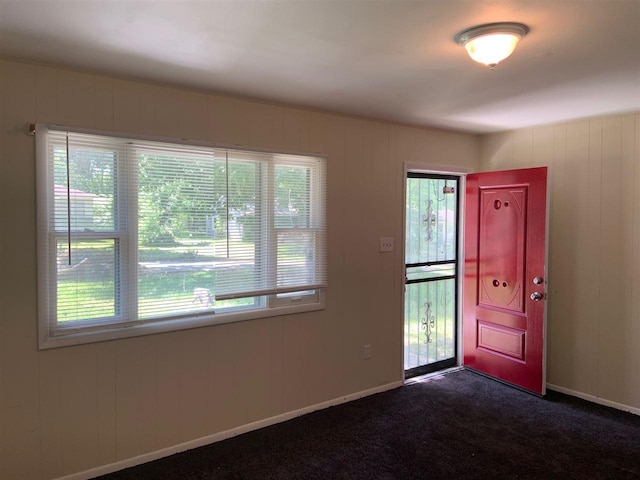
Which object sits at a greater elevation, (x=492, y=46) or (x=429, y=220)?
(x=492, y=46)

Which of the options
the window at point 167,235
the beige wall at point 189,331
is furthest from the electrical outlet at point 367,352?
the window at point 167,235

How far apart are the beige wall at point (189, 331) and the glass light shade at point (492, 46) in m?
1.61

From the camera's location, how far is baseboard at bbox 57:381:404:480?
8.54ft

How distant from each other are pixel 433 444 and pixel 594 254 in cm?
210

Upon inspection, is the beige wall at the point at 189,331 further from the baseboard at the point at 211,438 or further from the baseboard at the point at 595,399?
the baseboard at the point at 595,399

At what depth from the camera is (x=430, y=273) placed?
4.43 m

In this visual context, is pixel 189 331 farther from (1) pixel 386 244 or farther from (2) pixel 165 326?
(1) pixel 386 244

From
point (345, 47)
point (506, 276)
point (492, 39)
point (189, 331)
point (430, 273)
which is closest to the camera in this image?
point (492, 39)

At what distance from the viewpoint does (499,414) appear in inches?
136

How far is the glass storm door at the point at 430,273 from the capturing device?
14.0ft

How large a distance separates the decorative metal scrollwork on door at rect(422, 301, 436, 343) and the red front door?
1.05ft

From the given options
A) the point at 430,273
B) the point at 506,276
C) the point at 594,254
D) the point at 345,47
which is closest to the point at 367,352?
the point at 430,273

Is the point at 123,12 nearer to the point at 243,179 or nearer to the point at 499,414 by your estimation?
the point at 243,179

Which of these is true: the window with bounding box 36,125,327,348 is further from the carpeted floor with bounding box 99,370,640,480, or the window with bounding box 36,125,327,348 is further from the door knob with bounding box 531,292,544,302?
the door knob with bounding box 531,292,544,302
